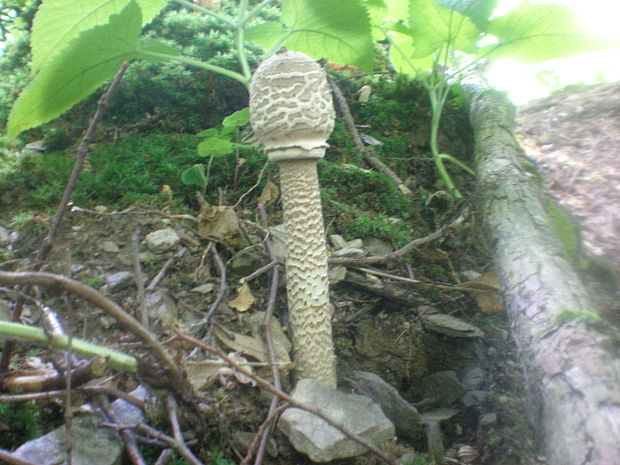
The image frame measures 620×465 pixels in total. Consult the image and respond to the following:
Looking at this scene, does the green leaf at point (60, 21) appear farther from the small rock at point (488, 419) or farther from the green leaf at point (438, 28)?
the small rock at point (488, 419)

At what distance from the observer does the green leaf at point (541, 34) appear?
2.29 m

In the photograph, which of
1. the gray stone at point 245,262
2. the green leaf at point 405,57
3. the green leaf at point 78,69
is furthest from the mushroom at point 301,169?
the green leaf at point 405,57

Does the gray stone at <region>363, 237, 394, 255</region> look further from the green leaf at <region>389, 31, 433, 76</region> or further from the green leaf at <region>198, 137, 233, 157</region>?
the green leaf at <region>389, 31, 433, 76</region>

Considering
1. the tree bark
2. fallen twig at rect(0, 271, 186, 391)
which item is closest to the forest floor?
the tree bark

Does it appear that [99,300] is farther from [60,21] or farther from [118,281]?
[60,21]

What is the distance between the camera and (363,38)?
210cm

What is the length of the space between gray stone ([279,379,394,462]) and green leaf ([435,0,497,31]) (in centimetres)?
176

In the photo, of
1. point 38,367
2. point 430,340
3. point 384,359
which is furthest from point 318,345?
point 38,367

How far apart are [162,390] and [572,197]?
86.5 inches

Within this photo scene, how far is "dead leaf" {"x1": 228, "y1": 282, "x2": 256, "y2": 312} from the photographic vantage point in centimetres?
217

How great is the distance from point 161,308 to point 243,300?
375 mm

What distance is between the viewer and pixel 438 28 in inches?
98.4

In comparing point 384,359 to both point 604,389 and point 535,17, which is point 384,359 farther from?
point 535,17

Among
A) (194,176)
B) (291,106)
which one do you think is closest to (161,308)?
(194,176)
